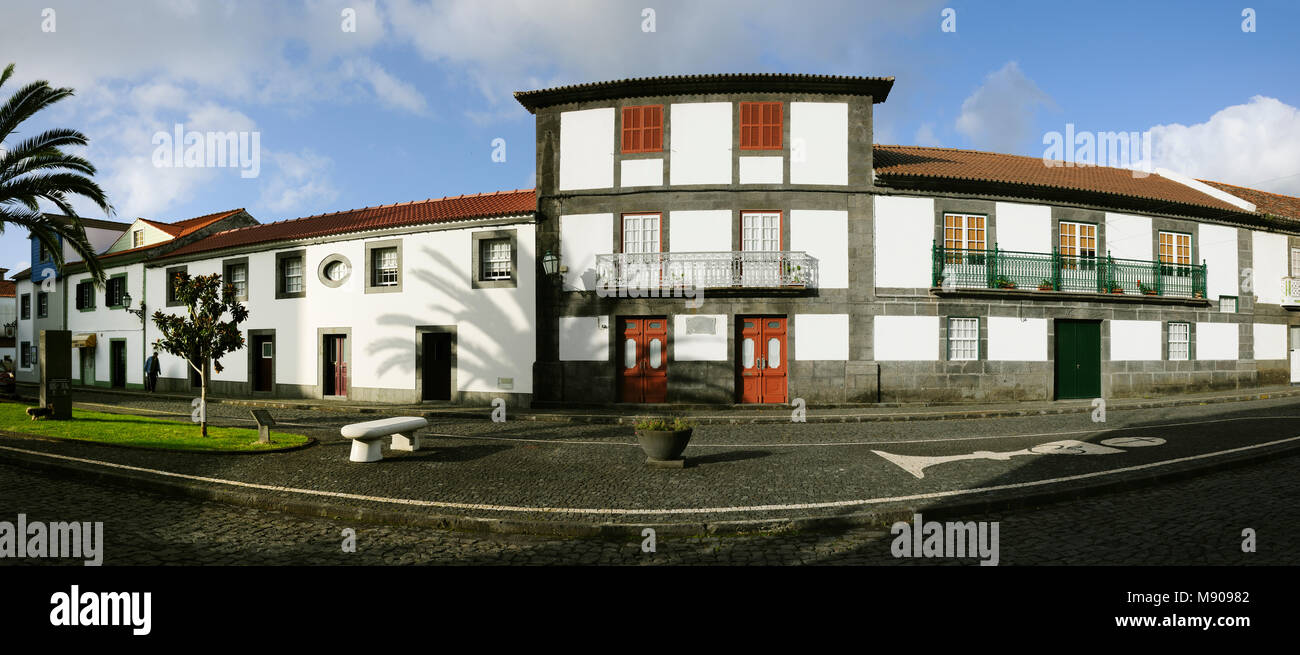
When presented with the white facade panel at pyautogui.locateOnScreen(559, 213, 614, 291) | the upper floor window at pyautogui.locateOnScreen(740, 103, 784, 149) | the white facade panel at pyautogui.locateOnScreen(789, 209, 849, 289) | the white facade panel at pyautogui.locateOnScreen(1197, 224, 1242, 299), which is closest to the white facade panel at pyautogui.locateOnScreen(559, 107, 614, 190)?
the white facade panel at pyautogui.locateOnScreen(559, 213, 614, 291)

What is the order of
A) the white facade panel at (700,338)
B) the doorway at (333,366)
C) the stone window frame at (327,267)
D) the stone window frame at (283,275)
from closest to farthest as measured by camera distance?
the white facade panel at (700,338) → the stone window frame at (327,267) → the doorway at (333,366) → the stone window frame at (283,275)

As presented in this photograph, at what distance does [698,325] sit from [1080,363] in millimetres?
12546

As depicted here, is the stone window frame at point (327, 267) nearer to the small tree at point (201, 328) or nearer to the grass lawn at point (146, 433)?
the grass lawn at point (146, 433)

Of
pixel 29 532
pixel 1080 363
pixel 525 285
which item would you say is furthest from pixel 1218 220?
pixel 29 532

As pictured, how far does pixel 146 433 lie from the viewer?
11.3 m

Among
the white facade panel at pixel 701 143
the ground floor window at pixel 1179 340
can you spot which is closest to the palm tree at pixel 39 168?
the white facade panel at pixel 701 143

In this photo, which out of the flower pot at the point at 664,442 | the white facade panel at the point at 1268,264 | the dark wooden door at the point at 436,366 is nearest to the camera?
the flower pot at the point at 664,442

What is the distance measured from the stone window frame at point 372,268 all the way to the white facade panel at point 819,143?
500 inches

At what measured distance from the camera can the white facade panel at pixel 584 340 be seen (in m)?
17.8

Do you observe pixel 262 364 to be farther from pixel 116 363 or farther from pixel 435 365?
pixel 116 363

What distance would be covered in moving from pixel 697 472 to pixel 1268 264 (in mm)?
26637

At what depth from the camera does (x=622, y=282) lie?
17.8 m

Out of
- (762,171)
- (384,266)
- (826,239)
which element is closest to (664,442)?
(826,239)
